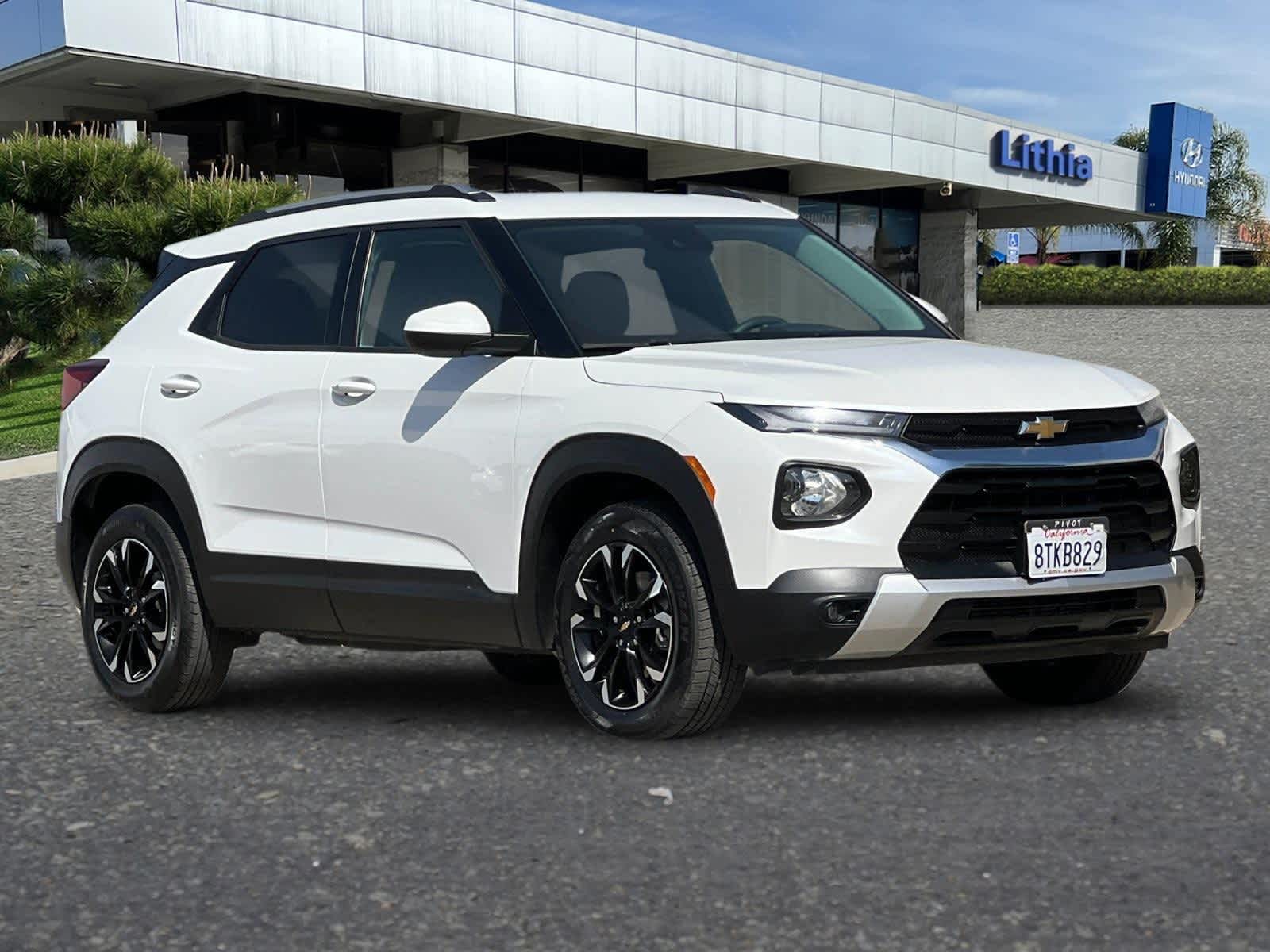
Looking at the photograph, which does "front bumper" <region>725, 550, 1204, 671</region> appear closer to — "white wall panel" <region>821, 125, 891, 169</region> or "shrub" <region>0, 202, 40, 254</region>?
"shrub" <region>0, 202, 40, 254</region>

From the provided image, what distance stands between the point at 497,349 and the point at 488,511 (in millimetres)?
546

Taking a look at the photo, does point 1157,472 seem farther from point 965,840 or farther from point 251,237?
point 251,237

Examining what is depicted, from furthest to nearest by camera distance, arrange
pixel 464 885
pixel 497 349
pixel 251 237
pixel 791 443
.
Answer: pixel 251 237
pixel 497 349
pixel 791 443
pixel 464 885

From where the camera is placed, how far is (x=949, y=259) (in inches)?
1766

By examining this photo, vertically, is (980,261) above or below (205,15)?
below

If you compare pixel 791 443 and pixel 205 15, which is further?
pixel 205 15

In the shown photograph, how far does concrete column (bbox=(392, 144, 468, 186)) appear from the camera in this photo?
28750mm

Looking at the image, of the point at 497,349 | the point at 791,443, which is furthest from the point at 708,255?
the point at 791,443

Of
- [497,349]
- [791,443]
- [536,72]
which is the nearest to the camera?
[791,443]

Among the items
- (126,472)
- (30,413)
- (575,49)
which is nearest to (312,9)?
(575,49)

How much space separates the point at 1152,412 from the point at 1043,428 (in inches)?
22.6

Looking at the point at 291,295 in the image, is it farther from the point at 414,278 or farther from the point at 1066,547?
the point at 1066,547

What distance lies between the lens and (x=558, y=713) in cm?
644

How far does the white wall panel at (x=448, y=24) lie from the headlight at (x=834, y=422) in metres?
21.4
